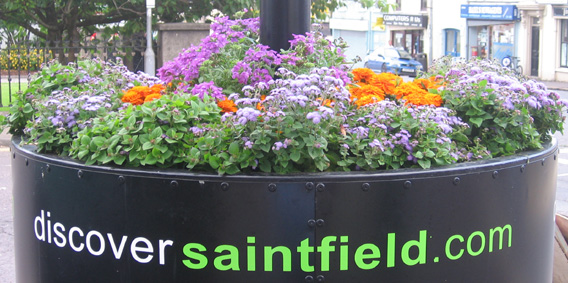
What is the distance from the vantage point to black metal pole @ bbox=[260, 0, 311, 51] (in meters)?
3.58

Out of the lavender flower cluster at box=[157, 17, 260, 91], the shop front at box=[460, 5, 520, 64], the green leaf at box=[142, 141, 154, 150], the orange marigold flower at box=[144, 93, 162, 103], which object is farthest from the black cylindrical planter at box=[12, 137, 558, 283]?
the shop front at box=[460, 5, 520, 64]

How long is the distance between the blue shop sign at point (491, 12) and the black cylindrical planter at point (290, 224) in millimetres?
35352

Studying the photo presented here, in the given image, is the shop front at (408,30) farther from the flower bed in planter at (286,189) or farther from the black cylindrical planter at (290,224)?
the black cylindrical planter at (290,224)

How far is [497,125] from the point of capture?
134 inches

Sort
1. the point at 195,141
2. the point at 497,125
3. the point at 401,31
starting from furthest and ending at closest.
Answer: the point at 401,31 → the point at 497,125 → the point at 195,141

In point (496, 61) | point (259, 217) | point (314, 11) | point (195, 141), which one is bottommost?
point (259, 217)

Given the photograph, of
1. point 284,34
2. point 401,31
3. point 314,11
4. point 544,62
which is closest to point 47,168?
point 284,34

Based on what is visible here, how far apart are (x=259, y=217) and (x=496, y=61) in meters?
2.30

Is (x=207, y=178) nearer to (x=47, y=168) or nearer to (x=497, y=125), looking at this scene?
(x=47, y=168)

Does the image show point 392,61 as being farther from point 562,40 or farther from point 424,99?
point 424,99

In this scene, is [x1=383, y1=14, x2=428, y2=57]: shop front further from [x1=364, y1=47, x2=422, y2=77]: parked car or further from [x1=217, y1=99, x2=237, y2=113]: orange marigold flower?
[x1=217, y1=99, x2=237, y2=113]: orange marigold flower

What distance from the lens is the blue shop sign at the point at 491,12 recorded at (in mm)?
36531

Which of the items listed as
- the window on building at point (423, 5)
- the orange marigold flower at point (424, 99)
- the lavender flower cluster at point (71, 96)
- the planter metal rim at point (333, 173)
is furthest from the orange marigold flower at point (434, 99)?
the window on building at point (423, 5)

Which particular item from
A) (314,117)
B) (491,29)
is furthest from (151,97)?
(491,29)
